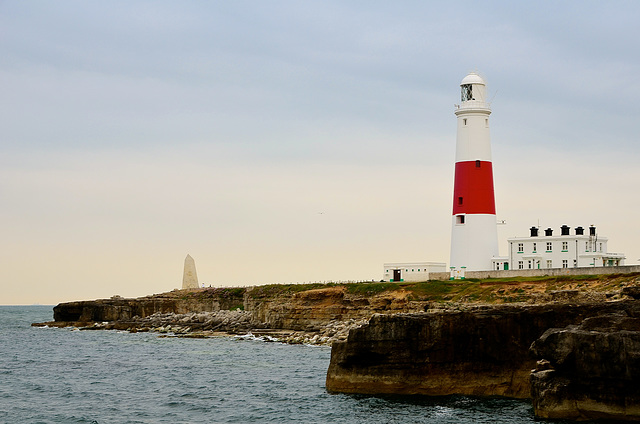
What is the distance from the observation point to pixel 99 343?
55062mm

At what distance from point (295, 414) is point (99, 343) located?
3253cm

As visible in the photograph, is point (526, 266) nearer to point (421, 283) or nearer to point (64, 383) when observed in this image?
point (421, 283)

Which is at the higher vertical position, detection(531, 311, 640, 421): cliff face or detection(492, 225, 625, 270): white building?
detection(492, 225, 625, 270): white building

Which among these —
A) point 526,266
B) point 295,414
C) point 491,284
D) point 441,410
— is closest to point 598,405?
point 441,410

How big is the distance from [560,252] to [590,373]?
39726 mm

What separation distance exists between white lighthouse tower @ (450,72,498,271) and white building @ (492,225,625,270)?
166 cm

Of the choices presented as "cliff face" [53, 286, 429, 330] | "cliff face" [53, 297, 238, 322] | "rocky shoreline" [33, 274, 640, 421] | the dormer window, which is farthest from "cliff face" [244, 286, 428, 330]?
the dormer window

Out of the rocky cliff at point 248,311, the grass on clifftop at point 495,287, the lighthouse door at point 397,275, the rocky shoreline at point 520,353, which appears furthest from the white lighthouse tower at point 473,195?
the rocky shoreline at point 520,353

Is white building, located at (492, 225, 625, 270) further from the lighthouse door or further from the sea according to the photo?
the sea

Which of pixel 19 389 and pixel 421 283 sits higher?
pixel 421 283

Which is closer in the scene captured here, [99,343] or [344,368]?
[344,368]

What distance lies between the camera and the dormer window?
2345 inches

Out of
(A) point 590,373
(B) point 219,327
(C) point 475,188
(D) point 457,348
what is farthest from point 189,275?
(A) point 590,373

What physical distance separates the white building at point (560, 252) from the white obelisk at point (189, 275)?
40.8 m
